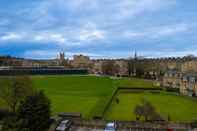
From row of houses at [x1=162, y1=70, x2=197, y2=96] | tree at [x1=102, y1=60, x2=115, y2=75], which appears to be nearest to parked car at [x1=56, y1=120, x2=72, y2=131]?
row of houses at [x1=162, y1=70, x2=197, y2=96]

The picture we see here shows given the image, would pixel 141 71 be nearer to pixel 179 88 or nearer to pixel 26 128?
pixel 179 88

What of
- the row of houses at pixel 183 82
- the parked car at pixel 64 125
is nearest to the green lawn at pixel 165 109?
the parked car at pixel 64 125

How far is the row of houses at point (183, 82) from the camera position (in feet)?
192

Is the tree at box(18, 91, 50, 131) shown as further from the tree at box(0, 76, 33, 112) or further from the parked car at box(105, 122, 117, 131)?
the tree at box(0, 76, 33, 112)

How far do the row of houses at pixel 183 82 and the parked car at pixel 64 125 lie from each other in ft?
111

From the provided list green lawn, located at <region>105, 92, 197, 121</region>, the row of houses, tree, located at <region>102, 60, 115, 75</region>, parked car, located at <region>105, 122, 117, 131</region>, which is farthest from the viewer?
tree, located at <region>102, 60, 115, 75</region>

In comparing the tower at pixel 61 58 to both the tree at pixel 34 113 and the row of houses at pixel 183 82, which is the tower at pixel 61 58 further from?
the tree at pixel 34 113

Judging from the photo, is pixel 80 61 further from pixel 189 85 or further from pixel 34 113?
pixel 34 113

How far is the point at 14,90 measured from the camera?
111 feet

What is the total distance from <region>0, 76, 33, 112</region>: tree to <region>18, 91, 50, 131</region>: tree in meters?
6.99

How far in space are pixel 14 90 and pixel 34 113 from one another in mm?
9225

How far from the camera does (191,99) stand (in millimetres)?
51219

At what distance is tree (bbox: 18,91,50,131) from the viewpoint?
25109 mm

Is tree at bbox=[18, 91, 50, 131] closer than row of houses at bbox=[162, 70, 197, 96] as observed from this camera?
Yes
